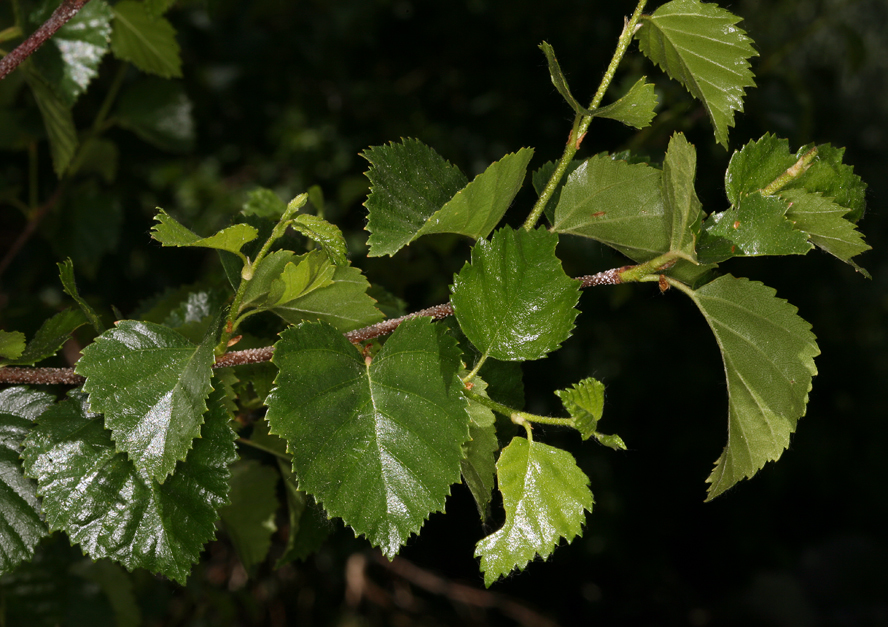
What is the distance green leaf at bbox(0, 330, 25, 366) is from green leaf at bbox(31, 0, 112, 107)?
368 millimetres

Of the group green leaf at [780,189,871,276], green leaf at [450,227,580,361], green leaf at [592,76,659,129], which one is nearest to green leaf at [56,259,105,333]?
green leaf at [450,227,580,361]

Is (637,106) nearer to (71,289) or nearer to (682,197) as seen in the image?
(682,197)

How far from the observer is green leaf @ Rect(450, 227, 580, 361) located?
0.49m

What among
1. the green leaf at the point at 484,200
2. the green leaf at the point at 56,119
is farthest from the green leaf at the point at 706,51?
the green leaf at the point at 56,119

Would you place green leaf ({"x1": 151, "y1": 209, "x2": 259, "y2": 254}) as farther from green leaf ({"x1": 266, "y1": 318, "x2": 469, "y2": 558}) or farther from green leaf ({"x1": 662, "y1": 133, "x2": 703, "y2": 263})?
green leaf ({"x1": 662, "y1": 133, "x2": 703, "y2": 263})

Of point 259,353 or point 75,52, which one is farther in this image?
point 75,52

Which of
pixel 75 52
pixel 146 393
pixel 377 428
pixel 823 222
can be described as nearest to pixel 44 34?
pixel 75 52

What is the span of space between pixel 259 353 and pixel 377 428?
0.37 ft

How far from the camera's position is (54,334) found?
1.79ft

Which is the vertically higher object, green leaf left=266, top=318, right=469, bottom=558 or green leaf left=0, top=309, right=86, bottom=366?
green leaf left=0, top=309, right=86, bottom=366

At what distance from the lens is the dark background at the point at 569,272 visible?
4.90ft

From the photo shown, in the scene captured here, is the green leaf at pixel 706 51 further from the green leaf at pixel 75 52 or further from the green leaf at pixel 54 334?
the green leaf at pixel 75 52

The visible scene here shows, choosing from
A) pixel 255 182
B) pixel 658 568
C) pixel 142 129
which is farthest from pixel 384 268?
pixel 658 568

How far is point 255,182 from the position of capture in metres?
1.98
